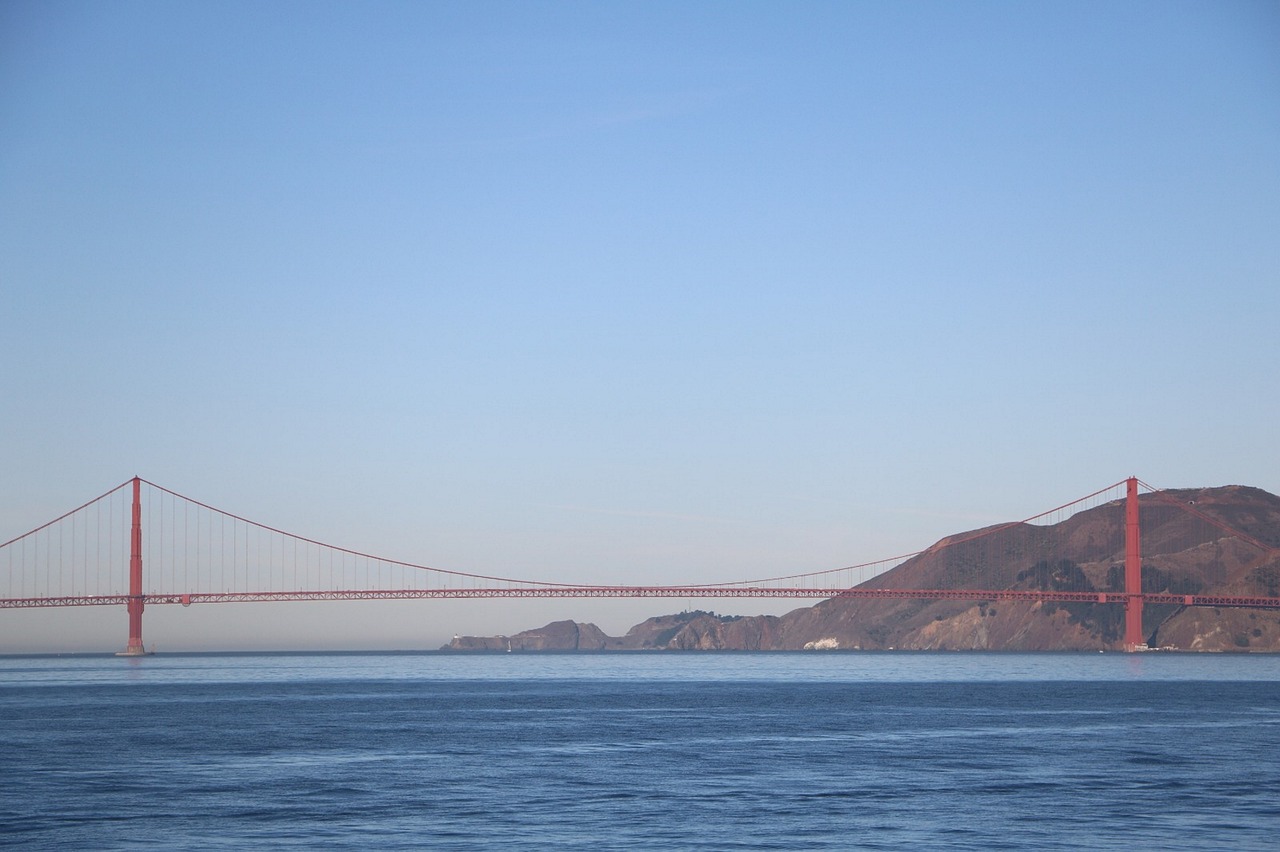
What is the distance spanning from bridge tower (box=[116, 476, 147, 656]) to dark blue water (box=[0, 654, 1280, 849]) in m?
50.9

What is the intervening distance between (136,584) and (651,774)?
296 ft

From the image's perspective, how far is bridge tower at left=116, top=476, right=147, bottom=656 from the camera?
373 ft

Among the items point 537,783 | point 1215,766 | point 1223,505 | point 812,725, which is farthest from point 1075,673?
point 1223,505

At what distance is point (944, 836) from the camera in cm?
2428

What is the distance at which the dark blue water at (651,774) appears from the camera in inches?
977

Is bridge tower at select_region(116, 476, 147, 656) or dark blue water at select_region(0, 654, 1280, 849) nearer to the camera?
dark blue water at select_region(0, 654, 1280, 849)

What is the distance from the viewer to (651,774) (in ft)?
109

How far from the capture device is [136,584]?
4473 inches

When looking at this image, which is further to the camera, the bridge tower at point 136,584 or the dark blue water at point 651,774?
the bridge tower at point 136,584

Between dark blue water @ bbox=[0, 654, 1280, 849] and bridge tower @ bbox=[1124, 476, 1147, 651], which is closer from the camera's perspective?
dark blue water @ bbox=[0, 654, 1280, 849]

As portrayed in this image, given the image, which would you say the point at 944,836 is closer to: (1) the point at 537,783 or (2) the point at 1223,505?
(1) the point at 537,783

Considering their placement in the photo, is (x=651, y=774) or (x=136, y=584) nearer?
(x=651, y=774)

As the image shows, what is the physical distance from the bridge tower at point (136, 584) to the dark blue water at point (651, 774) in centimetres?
5089

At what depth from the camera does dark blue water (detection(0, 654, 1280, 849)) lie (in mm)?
24828
